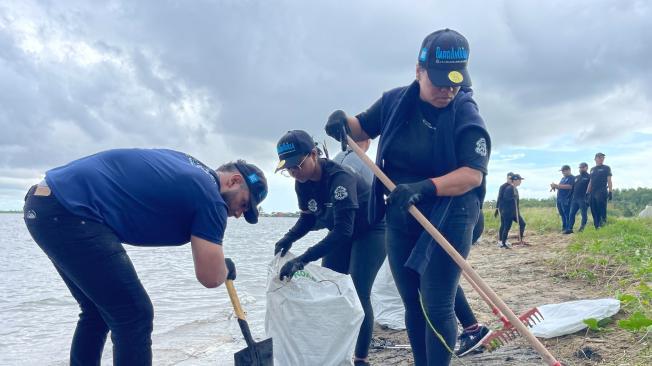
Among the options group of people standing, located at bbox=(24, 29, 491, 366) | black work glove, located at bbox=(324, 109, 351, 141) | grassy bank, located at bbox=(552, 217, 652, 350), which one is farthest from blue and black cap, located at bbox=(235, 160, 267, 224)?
grassy bank, located at bbox=(552, 217, 652, 350)

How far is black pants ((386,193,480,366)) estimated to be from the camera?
241cm

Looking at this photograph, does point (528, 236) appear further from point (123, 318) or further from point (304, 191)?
point (123, 318)

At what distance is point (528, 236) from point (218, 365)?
512 inches

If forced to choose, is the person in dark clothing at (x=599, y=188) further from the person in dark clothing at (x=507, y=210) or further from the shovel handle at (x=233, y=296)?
the shovel handle at (x=233, y=296)

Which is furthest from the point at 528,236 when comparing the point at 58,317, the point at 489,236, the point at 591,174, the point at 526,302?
the point at 58,317

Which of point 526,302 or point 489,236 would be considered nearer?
point 526,302

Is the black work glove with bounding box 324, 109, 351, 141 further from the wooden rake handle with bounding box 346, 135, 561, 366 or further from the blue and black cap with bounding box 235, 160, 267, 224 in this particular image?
the wooden rake handle with bounding box 346, 135, 561, 366

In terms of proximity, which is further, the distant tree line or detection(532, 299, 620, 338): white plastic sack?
the distant tree line

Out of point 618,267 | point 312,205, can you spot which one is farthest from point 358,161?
point 618,267

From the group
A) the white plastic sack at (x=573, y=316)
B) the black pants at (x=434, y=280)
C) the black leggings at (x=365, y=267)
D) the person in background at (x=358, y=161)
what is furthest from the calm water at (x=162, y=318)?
the white plastic sack at (x=573, y=316)

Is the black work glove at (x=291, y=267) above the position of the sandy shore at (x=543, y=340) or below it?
above

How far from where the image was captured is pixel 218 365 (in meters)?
4.17

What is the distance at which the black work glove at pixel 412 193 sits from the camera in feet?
7.72

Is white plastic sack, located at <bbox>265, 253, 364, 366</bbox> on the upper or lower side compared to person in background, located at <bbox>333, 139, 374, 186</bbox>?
lower
